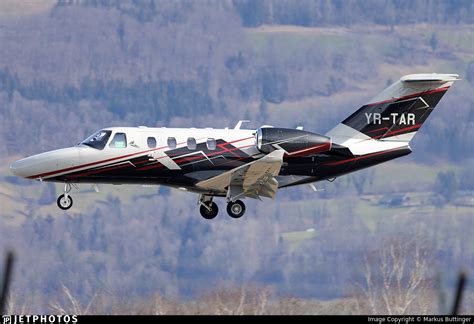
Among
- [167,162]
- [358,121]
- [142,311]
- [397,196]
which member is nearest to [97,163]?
[167,162]

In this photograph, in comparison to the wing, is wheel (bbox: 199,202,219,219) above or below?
below

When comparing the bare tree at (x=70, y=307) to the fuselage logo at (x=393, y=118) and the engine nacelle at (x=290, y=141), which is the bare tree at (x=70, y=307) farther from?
the fuselage logo at (x=393, y=118)

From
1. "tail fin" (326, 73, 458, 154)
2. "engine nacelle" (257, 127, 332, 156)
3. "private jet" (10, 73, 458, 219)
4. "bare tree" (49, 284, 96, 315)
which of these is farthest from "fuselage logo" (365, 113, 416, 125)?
"bare tree" (49, 284, 96, 315)

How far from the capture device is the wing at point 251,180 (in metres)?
46.6

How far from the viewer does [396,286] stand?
51.2 m

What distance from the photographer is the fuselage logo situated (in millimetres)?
51156

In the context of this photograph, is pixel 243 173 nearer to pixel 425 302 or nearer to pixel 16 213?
pixel 425 302

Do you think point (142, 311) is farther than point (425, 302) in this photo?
No

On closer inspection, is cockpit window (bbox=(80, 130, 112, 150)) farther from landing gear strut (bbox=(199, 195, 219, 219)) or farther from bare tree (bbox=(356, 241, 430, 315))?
bare tree (bbox=(356, 241, 430, 315))


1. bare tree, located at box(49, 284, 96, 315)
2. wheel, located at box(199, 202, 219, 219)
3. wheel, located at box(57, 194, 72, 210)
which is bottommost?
bare tree, located at box(49, 284, 96, 315)

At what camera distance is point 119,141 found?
1911 inches

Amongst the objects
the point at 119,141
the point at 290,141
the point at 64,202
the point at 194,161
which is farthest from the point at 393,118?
the point at 64,202

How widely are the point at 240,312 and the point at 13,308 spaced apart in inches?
392

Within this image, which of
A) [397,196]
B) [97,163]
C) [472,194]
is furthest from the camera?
[397,196]
